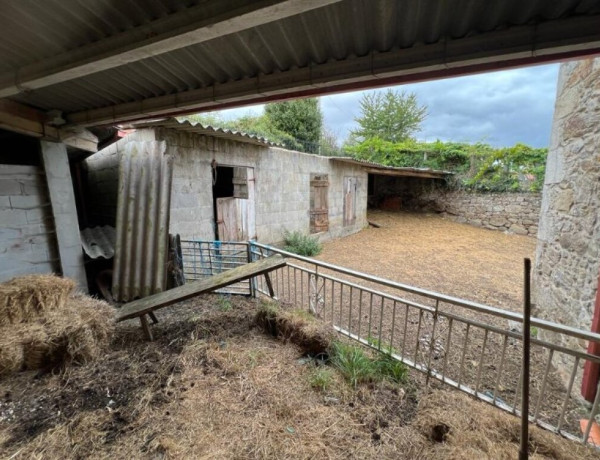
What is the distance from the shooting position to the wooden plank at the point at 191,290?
2.59 m

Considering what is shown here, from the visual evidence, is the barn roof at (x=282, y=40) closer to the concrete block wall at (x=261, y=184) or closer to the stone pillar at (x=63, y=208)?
the stone pillar at (x=63, y=208)

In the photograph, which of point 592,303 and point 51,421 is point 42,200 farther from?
point 592,303

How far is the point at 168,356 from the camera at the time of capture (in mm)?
2457

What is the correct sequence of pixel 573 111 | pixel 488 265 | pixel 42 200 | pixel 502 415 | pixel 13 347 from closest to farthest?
pixel 502 415 → pixel 13 347 → pixel 573 111 → pixel 42 200 → pixel 488 265

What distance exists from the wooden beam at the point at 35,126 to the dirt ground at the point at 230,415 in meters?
2.45

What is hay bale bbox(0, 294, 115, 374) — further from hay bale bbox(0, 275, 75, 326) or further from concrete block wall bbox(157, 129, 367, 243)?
concrete block wall bbox(157, 129, 367, 243)

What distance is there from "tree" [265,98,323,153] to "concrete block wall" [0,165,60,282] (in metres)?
11.0

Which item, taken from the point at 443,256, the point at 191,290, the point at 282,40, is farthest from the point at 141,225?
the point at 443,256

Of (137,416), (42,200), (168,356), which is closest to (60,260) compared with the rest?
(42,200)

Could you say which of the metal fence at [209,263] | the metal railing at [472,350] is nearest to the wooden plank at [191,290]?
the metal railing at [472,350]

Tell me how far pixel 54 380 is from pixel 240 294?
209cm

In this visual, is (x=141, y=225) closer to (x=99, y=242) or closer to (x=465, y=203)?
(x=99, y=242)

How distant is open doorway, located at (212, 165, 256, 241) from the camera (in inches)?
210

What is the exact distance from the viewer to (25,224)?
3.10m
